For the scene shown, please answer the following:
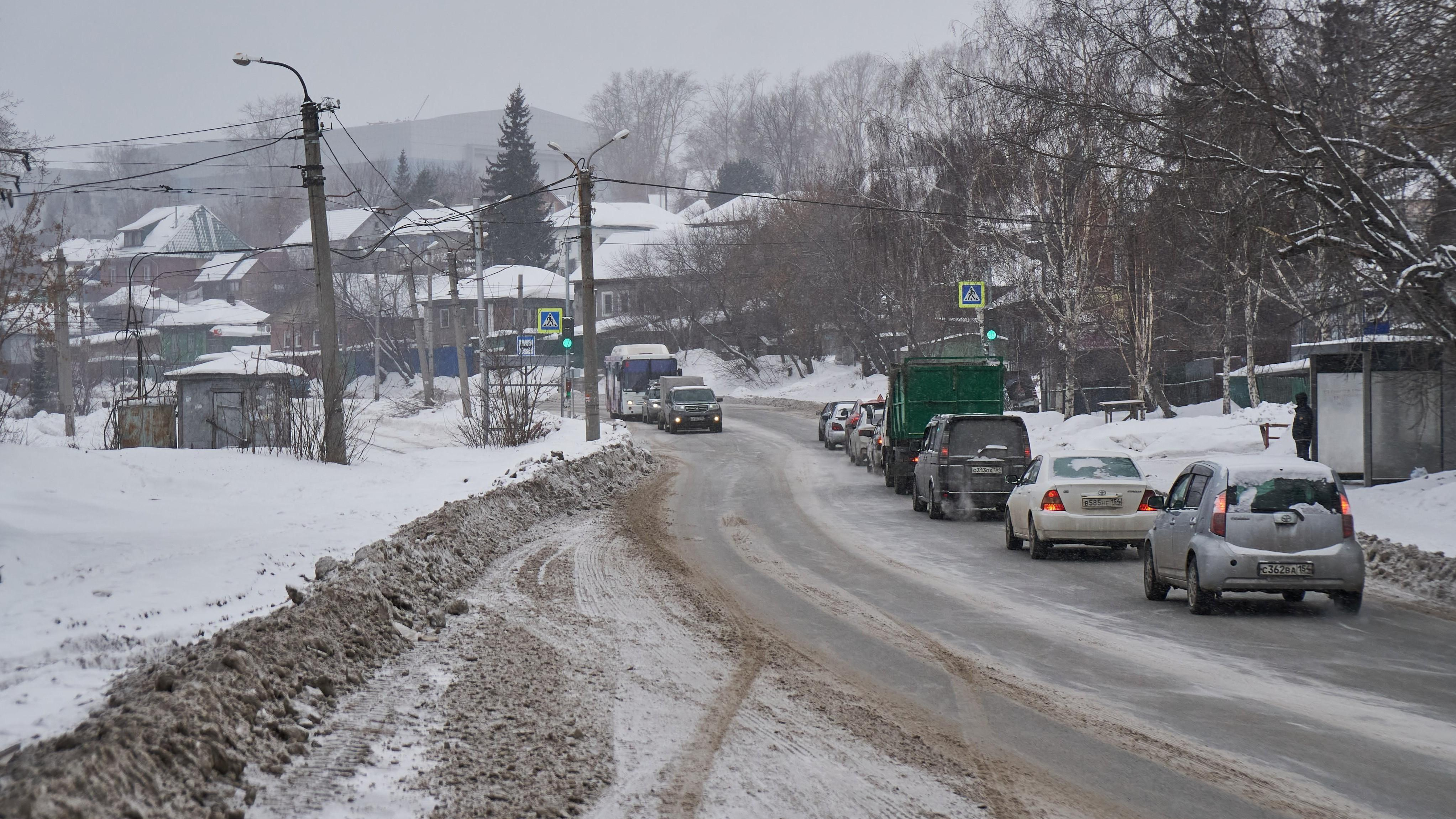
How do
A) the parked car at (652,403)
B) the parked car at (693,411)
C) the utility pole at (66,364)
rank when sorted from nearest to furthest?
the utility pole at (66,364) < the parked car at (693,411) < the parked car at (652,403)

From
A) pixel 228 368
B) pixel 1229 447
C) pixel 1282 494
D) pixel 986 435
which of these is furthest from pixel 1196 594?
pixel 228 368

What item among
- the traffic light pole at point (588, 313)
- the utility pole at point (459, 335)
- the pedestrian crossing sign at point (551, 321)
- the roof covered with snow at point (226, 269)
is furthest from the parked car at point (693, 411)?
the roof covered with snow at point (226, 269)

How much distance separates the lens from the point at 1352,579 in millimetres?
11742

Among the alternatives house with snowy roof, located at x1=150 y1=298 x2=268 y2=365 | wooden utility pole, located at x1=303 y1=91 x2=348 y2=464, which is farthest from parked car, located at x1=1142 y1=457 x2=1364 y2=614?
house with snowy roof, located at x1=150 y1=298 x2=268 y2=365

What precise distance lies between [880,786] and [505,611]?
6.13m

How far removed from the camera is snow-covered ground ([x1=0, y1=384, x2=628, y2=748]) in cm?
764

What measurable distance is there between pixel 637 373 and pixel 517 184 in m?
41.7

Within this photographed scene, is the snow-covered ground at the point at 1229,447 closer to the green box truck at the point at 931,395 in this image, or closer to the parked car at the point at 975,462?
the parked car at the point at 975,462

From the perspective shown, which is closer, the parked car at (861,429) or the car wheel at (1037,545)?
the car wheel at (1037,545)

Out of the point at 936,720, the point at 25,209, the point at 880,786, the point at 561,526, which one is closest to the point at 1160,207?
the point at 561,526

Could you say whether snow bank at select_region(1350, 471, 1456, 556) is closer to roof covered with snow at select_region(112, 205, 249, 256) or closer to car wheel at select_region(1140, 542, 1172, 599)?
car wheel at select_region(1140, 542, 1172, 599)

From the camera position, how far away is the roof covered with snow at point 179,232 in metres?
117

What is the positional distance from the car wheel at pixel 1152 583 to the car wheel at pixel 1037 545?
10.6 feet

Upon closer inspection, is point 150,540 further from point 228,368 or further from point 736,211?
point 736,211
